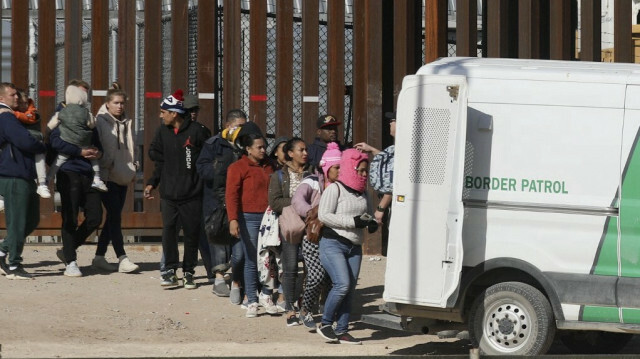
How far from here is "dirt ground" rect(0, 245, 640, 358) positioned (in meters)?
10.1

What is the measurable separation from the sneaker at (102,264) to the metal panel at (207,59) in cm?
238

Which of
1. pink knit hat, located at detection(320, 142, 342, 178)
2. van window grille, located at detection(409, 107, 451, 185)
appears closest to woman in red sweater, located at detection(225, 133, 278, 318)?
pink knit hat, located at detection(320, 142, 342, 178)

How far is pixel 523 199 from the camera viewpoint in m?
9.52

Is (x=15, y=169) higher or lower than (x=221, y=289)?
higher

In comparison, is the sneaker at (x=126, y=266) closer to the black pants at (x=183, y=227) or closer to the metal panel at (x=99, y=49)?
the black pants at (x=183, y=227)

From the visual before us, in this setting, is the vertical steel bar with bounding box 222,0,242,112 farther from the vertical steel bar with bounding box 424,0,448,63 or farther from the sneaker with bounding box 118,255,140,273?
the sneaker with bounding box 118,255,140,273

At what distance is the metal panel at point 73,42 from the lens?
14.7m

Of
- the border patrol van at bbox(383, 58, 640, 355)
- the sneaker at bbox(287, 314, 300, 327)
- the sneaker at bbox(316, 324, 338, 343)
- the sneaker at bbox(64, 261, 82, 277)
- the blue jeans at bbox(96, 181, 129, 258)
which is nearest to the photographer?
the border patrol van at bbox(383, 58, 640, 355)

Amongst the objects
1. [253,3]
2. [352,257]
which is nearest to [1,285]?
[352,257]

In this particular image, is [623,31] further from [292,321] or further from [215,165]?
[292,321]

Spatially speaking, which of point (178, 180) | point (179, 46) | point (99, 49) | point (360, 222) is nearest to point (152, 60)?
point (179, 46)

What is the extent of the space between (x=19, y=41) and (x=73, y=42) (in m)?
0.57

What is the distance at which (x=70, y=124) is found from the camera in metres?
12.4

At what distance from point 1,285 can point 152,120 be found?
3253 millimetres
